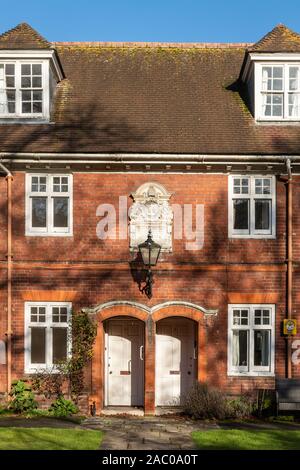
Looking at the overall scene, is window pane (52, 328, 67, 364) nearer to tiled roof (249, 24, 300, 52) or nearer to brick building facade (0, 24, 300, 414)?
brick building facade (0, 24, 300, 414)

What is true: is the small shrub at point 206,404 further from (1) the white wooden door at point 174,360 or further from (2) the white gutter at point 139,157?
(2) the white gutter at point 139,157

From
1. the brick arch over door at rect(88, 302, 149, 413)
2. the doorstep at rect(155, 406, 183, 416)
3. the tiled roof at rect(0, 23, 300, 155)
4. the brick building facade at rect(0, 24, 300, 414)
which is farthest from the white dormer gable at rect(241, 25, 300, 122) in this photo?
the doorstep at rect(155, 406, 183, 416)

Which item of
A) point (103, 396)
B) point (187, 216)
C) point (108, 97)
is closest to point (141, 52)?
point (108, 97)

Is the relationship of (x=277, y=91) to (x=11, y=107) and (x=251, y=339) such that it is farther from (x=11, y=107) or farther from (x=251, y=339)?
(x=11, y=107)

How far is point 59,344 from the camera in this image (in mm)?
16109

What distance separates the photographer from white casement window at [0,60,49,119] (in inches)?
664

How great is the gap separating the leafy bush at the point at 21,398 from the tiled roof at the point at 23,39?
861cm

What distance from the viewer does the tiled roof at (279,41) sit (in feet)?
56.1

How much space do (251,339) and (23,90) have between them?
8.71 m

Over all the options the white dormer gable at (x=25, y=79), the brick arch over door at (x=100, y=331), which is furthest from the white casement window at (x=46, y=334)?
the white dormer gable at (x=25, y=79)

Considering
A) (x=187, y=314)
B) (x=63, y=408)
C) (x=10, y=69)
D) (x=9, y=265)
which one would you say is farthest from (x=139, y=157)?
(x=63, y=408)

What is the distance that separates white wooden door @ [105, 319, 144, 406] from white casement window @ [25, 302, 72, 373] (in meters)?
1.37

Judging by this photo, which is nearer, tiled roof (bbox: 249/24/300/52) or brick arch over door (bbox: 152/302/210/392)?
brick arch over door (bbox: 152/302/210/392)
